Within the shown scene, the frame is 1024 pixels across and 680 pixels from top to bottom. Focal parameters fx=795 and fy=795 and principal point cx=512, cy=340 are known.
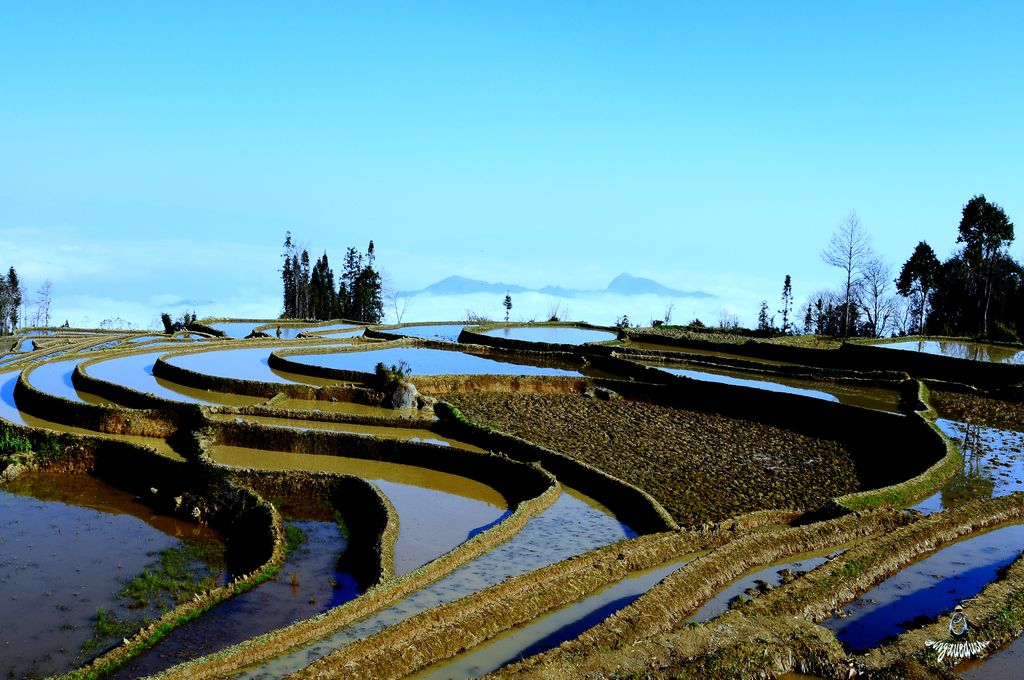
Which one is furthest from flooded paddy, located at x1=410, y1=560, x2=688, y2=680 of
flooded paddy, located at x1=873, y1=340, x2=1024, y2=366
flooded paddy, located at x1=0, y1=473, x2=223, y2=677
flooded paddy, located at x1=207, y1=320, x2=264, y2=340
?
flooded paddy, located at x1=207, y1=320, x2=264, y2=340

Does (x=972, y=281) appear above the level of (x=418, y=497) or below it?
above

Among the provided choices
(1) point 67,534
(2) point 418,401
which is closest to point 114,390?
(2) point 418,401

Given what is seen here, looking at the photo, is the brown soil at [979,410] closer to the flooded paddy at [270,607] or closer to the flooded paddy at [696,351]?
the flooded paddy at [696,351]

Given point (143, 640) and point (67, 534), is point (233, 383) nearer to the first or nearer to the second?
point (67, 534)

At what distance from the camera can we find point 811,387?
2688cm

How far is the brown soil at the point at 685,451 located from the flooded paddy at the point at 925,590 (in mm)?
2832

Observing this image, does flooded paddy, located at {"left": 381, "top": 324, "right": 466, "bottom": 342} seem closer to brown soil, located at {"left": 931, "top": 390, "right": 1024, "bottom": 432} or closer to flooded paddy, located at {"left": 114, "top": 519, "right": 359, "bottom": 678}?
brown soil, located at {"left": 931, "top": 390, "right": 1024, "bottom": 432}

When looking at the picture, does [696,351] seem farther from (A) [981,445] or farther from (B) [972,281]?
(B) [972,281]

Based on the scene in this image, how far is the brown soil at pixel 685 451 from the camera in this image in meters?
14.9

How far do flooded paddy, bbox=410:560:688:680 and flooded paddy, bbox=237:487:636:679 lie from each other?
939 millimetres

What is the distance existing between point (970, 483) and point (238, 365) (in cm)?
2447

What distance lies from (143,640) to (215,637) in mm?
790

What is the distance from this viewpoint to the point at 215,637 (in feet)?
31.3

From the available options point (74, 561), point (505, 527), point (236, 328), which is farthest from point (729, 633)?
point (236, 328)
